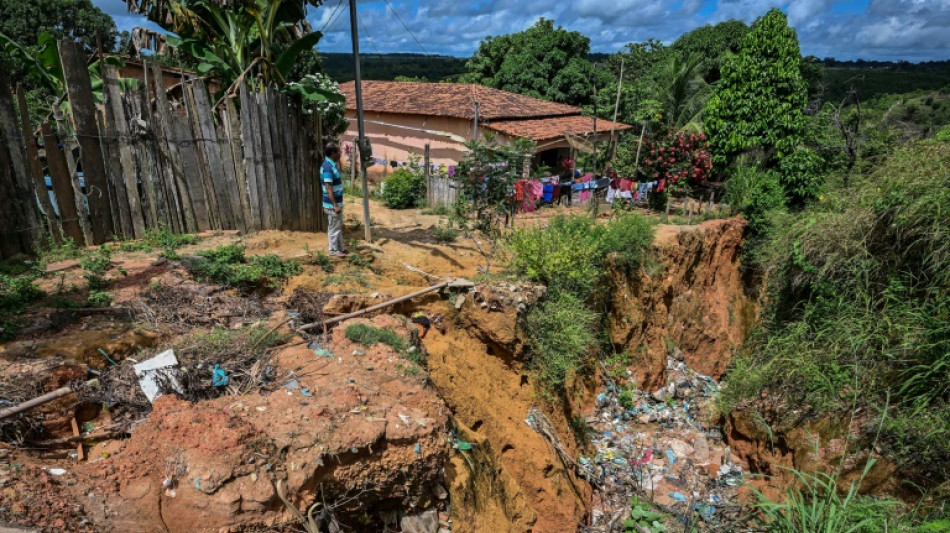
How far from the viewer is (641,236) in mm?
9266

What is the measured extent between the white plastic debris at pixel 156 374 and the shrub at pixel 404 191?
858cm

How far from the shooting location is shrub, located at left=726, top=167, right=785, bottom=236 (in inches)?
450

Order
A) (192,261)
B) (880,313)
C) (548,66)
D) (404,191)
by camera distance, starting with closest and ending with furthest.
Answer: (192,261)
(880,313)
(404,191)
(548,66)

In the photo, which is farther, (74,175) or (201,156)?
(201,156)

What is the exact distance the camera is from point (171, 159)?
20.6ft

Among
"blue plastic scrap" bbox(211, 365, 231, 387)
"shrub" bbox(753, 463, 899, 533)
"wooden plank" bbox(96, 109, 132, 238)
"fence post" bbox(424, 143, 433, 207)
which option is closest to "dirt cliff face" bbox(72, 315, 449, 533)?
"blue plastic scrap" bbox(211, 365, 231, 387)

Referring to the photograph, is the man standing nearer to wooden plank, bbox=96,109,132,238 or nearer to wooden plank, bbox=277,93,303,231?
wooden plank, bbox=277,93,303,231

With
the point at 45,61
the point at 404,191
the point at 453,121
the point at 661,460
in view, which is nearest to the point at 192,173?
the point at 45,61

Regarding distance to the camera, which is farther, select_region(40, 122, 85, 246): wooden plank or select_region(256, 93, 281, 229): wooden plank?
select_region(256, 93, 281, 229): wooden plank

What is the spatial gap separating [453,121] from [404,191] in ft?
17.7

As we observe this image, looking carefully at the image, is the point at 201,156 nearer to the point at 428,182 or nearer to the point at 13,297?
the point at 13,297

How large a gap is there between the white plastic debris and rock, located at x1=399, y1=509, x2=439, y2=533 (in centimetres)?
182

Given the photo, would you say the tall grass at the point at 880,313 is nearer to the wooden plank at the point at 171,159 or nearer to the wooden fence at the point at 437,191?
the wooden fence at the point at 437,191

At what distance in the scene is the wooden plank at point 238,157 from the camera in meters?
6.53
